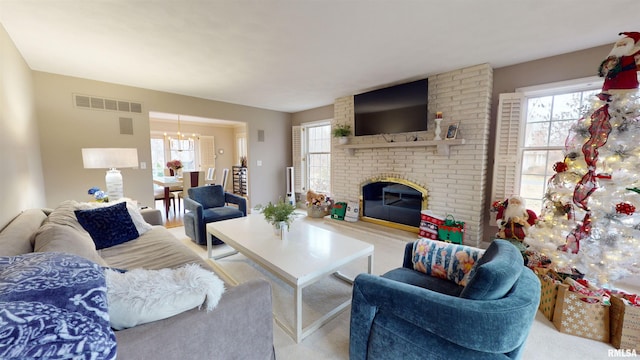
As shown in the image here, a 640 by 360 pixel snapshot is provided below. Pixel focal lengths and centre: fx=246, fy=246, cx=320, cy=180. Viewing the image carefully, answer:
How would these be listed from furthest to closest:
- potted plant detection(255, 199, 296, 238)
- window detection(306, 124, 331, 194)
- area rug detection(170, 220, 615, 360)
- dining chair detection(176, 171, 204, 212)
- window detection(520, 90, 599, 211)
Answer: window detection(306, 124, 331, 194), dining chair detection(176, 171, 204, 212), window detection(520, 90, 599, 211), potted plant detection(255, 199, 296, 238), area rug detection(170, 220, 615, 360)

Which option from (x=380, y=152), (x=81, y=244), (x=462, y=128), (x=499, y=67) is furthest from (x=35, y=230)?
(x=499, y=67)

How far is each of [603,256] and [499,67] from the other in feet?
7.80

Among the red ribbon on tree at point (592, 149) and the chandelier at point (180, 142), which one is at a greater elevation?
the chandelier at point (180, 142)

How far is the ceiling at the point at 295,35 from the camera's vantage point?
187 centimetres

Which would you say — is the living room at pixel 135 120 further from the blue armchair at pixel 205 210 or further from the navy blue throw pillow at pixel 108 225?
the blue armchair at pixel 205 210

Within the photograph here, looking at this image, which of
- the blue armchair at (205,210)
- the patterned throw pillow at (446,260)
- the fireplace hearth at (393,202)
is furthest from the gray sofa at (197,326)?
the fireplace hearth at (393,202)

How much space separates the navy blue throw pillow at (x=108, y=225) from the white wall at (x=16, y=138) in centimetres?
45

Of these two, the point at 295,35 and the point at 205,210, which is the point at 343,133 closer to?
the point at 295,35

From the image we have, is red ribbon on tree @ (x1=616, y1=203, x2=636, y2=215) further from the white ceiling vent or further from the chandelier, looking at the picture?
the chandelier

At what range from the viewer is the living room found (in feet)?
7.21

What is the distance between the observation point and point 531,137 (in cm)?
299

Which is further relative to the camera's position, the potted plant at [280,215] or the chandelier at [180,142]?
the chandelier at [180,142]

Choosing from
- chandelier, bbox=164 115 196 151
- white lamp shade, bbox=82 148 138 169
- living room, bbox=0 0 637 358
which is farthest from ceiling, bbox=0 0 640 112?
chandelier, bbox=164 115 196 151

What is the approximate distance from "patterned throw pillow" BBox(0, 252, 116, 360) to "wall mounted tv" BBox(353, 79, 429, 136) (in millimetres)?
3702
